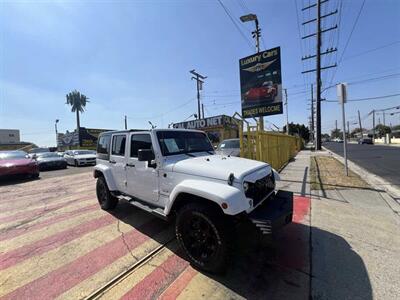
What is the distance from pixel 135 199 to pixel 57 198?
4.06 m

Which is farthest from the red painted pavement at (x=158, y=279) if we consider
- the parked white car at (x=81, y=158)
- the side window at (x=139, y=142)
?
the parked white car at (x=81, y=158)

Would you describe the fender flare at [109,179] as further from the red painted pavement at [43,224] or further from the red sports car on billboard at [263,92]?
the red sports car on billboard at [263,92]

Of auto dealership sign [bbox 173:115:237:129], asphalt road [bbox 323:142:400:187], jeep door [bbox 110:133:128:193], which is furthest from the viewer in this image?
auto dealership sign [bbox 173:115:237:129]

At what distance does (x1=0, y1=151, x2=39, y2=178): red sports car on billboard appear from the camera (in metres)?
10.4

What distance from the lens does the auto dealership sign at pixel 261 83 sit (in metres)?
10.5

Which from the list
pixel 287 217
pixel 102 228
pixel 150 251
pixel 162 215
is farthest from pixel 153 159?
pixel 287 217

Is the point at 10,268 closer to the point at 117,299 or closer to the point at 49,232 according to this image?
the point at 49,232

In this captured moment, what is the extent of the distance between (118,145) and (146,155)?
5.38ft

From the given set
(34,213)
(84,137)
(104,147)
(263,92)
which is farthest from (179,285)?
(84,137)

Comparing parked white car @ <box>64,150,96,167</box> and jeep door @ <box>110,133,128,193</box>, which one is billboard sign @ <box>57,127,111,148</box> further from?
jeep door @ <box>110,133,128,193</box>

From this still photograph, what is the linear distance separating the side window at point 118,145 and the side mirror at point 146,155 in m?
1.22

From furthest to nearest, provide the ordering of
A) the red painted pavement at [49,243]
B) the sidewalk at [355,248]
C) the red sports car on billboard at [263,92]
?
the red sports car on billboard at [263,92]
the red painted pavement at [49,243]
the sidewalk at [355,248]

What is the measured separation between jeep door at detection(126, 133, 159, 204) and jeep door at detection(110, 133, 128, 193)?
0.74 ft

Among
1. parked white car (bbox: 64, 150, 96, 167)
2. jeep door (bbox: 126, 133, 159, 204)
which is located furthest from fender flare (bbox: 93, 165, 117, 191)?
parked white car (bbox: 64, 150, 96, 167)
